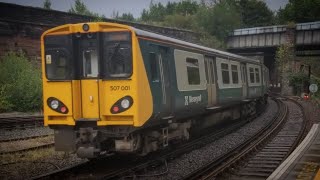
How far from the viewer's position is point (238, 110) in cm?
2011

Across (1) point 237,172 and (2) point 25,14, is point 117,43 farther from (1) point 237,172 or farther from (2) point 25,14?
(2) point 25,14

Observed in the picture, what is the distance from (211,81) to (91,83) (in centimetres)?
602

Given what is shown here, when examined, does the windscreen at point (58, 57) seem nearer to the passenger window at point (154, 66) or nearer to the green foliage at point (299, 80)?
the passenger window at point (154, 66)

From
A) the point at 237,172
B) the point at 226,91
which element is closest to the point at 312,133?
the point at 226,91

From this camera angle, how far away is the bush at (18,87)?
23.3 metres

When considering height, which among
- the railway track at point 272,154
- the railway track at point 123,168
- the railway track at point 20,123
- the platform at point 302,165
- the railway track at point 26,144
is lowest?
the railway track at point 272,154

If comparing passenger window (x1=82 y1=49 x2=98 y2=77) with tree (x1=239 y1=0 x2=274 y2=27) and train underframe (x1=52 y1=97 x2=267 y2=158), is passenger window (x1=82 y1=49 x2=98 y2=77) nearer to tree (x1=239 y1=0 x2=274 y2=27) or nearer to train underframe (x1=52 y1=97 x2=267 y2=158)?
train underframe (x1=52 y1=97 x2=267 y2=158)

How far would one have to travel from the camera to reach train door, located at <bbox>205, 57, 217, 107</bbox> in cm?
1412

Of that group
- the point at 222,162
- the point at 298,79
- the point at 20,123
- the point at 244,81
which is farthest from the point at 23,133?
the point at 298,79

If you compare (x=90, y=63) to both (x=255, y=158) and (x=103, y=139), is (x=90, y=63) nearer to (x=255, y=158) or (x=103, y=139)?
(x=103, y=139)

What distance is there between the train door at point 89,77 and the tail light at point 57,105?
42cm

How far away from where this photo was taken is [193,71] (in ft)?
41.7

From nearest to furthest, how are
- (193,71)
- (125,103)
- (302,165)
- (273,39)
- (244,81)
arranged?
(302,165), (125,103), (193,71), (244,81), (273,39)

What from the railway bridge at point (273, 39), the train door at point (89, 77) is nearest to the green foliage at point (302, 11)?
the railway bridge at point (273, 39)
